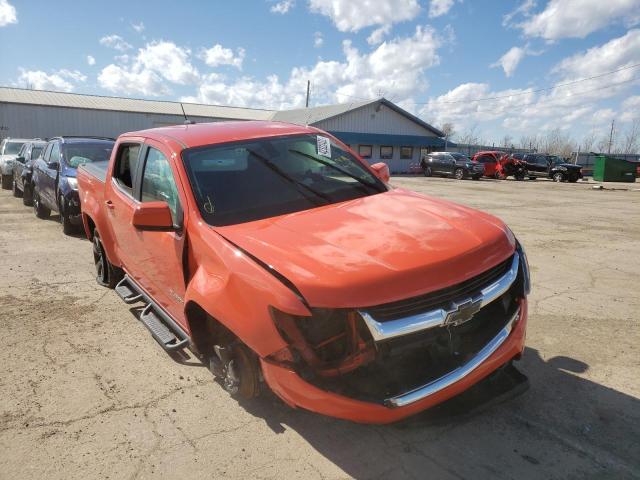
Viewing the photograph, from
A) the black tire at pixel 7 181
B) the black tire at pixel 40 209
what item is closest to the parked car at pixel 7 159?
the black tire at pixel 7 181

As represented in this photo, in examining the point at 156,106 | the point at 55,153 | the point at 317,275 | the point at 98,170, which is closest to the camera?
the point at 317,275

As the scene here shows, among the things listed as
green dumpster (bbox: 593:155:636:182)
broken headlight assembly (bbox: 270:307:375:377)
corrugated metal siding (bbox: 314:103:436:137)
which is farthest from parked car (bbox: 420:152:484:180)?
broken headlight assembly (bbox: 270:307:375:377)

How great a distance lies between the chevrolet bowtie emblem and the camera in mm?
2281

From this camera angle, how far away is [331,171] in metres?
3.76

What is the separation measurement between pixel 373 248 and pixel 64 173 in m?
7.96

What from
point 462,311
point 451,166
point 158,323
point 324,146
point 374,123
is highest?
point 374,123

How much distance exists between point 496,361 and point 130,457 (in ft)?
6.93

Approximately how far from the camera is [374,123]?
38.2m

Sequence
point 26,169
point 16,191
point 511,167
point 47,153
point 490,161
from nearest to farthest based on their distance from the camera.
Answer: point 47,153, point 26,169, point 16,191, point 511,167, point 490,161

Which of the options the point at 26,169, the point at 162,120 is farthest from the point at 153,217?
the point at 162,120

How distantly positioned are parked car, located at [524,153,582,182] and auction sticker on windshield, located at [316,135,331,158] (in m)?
29.6

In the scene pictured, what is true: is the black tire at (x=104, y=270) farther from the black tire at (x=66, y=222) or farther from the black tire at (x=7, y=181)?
the black tire at (x=7, y=181)

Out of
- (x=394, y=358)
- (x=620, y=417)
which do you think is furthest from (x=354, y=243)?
(x=620, y=417)

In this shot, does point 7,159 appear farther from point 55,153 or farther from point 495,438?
point 495,438
